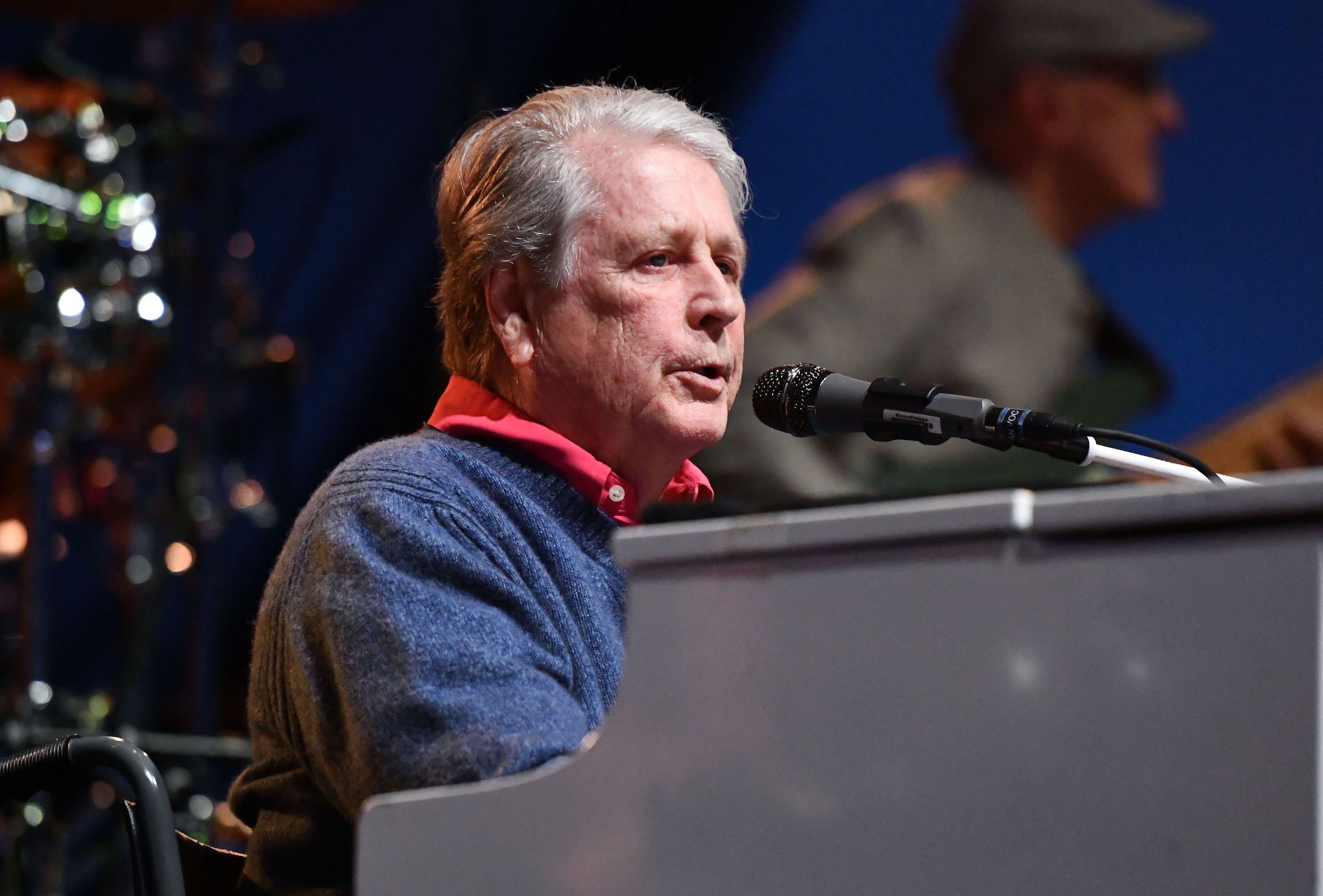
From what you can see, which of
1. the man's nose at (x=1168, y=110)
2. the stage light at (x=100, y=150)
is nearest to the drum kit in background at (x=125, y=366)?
the stage light at (x=100, y=150)

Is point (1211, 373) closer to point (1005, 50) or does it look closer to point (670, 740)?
point (1005, 50)

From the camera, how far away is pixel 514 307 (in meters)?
1.44

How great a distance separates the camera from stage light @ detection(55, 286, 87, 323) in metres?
2.75

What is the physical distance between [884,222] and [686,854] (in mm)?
2505

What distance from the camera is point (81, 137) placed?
284 centimetres

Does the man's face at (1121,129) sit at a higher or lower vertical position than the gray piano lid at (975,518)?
higher

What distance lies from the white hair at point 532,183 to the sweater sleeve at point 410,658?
362 mm

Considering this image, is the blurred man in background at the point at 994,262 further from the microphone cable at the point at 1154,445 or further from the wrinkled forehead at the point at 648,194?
the microphone cable at the point at 1154,445

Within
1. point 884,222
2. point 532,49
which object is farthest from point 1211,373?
point 532,49

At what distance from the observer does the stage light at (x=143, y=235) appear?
291cm

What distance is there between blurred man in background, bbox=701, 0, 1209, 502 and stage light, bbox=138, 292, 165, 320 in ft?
4.03

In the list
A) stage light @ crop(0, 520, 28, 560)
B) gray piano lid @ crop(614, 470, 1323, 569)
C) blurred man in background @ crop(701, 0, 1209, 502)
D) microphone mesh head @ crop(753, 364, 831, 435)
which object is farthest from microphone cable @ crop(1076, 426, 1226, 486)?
stage light @ crop(0, 520, 28, 560)

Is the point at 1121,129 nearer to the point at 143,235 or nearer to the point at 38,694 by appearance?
the point at 143,235

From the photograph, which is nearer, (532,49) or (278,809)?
(278,809)
